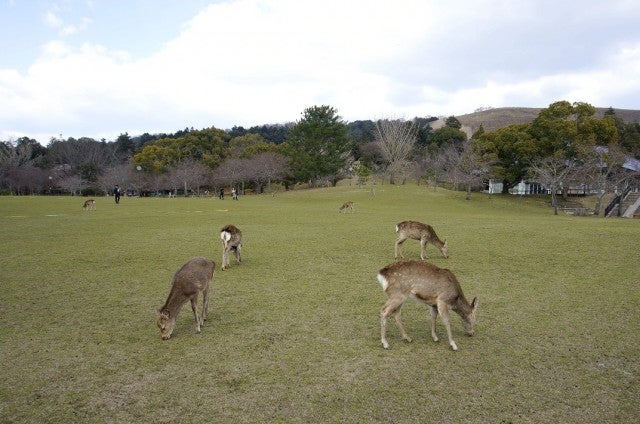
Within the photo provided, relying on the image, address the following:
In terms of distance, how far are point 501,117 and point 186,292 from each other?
16164cm

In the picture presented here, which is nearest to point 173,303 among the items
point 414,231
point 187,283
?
point 187,283

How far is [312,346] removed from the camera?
6.55 m

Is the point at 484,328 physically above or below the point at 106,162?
below

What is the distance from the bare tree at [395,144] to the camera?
64188 millimetres

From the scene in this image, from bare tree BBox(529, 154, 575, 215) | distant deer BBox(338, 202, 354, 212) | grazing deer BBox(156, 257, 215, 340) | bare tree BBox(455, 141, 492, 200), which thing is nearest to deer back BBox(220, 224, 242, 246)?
grazing deer BBox(156, 257, 215, 340)

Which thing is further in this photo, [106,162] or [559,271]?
[106,162]

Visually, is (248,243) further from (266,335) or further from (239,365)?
(239,365)

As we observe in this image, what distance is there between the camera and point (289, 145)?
6900cm

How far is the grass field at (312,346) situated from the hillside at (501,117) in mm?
126030

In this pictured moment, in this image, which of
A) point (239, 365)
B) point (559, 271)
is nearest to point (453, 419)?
point (239, 365)

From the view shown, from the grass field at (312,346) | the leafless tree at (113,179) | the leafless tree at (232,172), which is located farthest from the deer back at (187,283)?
the leafless tree at (113,179)

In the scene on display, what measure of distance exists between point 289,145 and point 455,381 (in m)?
65.3

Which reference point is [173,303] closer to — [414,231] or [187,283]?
[187,283]

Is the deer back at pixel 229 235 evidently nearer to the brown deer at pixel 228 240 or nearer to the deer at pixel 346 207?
the brown deer at pixel 228 240
